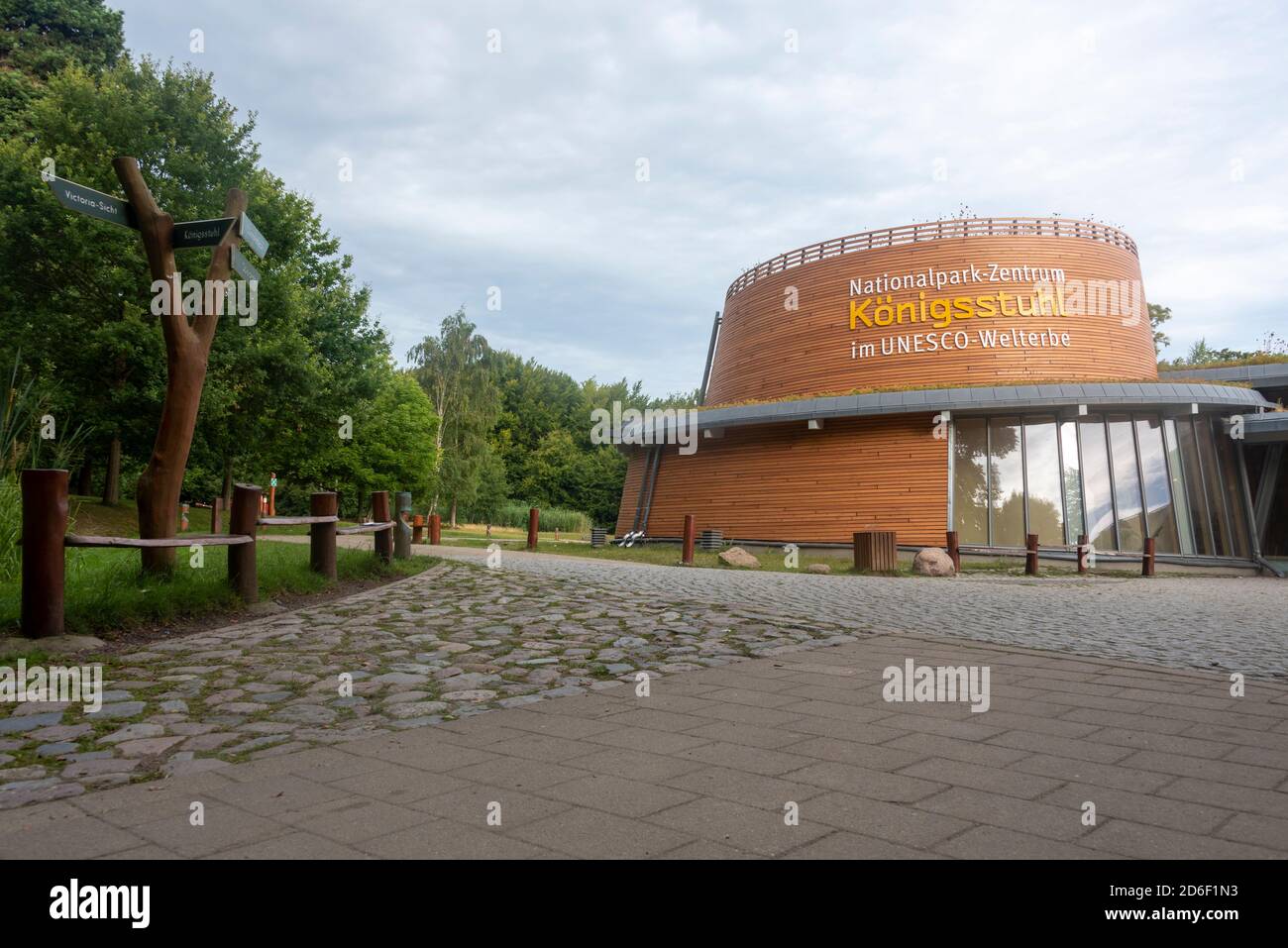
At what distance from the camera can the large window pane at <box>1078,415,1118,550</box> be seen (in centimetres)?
2134

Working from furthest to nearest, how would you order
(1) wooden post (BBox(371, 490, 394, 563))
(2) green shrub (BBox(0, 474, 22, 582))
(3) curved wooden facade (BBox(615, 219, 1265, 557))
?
(3) curved wooden facade (BBox(615, 219, 1265, 557)) → (1) wooden post (BBox(371, 490, 394, 563)) → (2) green shrub (BBox(0, 474, 22, 582))

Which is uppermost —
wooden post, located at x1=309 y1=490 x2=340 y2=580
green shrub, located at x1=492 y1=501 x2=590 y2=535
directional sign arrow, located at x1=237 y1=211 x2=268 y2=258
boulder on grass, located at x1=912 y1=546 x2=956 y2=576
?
directional sign arrow, located at x1=237 y1=211 x2=268 y2=258

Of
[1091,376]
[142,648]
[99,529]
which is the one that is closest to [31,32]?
[99,529]

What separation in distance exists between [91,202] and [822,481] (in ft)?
60.6

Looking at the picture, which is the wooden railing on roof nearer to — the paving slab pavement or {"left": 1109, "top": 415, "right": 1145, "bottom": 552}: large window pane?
{"left": 1109, "top": 415, "right": 1145, "bottom": 552}: large window pane

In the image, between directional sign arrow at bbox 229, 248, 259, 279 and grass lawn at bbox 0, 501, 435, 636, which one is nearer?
grass lawn at bbox 0, 501, 435, 636

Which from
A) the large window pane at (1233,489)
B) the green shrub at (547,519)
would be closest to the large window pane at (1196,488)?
the large window pane at (1233,489)

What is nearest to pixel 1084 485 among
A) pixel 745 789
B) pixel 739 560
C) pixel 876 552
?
pixel 876 552

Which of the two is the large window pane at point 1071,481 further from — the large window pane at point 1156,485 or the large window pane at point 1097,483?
the large window pane at point 1156,485

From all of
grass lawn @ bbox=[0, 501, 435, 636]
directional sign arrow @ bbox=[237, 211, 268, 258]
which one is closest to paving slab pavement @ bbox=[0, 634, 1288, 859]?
grass lawn @ bbox=[0, 501, 435, 636]

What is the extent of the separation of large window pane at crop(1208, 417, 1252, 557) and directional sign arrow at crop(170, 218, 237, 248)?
2426cm

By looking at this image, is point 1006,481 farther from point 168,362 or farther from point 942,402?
point 168,362

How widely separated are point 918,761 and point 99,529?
17.2 metres
